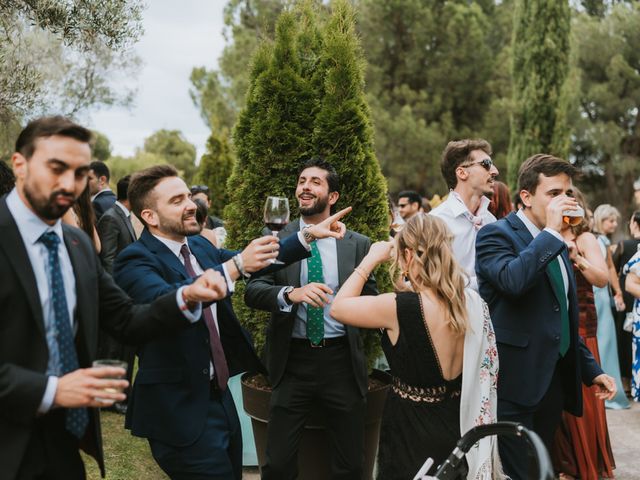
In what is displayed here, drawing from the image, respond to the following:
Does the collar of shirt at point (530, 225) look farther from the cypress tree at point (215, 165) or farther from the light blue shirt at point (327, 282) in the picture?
the cypress tree at point (215, 165)

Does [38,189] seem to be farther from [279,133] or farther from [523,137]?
[523,137]

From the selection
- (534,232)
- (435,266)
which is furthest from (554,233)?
(435,266)

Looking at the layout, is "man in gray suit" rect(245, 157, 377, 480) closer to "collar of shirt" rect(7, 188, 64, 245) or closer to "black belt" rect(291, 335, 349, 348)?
"black belt" rect(291, 335, 349, 348)

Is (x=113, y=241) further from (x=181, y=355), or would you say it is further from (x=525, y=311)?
(x=525, y=311)

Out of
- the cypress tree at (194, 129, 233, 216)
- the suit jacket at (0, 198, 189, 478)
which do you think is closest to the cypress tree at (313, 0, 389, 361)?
the suit jacket at (0, 198, 189, 478)

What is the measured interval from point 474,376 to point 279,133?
2865 mm

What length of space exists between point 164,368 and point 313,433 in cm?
176

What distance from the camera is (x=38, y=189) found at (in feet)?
7.47

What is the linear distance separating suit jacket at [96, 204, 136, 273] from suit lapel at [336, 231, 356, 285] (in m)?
2.91

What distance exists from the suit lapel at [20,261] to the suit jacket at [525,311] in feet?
8.07

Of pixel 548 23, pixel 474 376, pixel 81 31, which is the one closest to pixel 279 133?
pixel 81 31

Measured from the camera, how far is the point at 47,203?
228 cm

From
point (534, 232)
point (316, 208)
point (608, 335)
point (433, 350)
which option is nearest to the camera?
point (433, 350)

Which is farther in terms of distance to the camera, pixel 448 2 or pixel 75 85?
pixel 448 2
